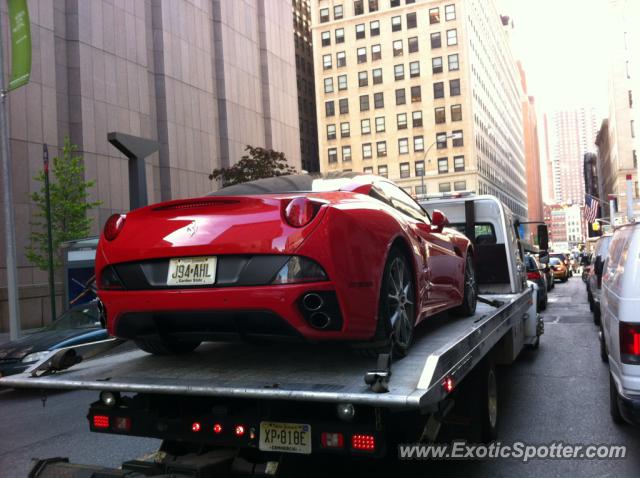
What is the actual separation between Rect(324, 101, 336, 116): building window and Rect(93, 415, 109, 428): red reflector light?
83339 mm

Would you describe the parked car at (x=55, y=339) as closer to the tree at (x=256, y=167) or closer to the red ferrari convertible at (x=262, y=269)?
the red ferrari convertible at (x=262, y=269)

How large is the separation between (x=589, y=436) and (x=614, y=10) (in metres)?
90.9

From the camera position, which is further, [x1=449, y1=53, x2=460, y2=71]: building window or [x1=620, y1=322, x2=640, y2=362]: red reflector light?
[x1=449, y1=53, x2=460, y2=71]: building window

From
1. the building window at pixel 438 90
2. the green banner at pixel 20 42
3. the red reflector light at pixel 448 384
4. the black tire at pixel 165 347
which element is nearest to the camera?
the red reflector light at pixel 448 384

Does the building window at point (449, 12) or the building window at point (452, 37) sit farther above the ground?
the building window at point (449, 12)

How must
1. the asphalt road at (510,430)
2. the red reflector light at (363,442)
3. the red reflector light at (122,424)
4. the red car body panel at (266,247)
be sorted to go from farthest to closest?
the asphalt road at (510,430), the red reflector light at (122,424), the red car body panel at (266,247), the red reflector light at (363,442)

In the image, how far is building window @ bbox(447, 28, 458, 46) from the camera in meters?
77.9

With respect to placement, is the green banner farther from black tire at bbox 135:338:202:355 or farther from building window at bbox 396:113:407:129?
building window at bbox 396:113:407:129

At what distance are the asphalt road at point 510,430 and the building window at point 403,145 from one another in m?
72.9

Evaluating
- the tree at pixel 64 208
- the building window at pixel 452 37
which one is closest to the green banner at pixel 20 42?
the tree at pixel 64 208

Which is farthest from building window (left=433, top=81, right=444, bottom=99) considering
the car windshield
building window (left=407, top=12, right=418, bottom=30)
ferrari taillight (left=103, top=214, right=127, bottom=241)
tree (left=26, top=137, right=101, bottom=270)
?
ferrari taillight (left=103, top=214, right=127, bottom=241)

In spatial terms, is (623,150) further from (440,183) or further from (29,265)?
(29,265)

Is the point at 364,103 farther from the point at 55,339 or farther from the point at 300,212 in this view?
the point at 300,212

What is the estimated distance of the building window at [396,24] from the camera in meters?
81.2
